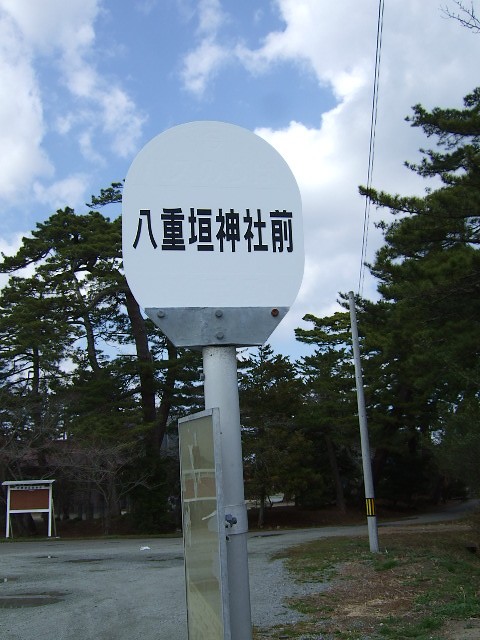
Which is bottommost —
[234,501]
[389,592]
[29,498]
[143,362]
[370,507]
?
[389,592]

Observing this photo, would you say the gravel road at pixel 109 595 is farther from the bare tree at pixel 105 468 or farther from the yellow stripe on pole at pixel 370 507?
the bare tree at pixel 105 468

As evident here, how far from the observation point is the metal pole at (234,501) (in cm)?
230

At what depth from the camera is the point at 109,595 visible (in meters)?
10.0

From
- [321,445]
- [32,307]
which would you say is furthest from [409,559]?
[321,445]

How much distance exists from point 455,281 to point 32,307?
666 inches

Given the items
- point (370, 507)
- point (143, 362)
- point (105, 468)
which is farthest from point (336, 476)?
point (370, 507)

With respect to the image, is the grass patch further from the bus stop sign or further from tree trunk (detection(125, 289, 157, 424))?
tree trunk (detection(125, 289, 157, 424))

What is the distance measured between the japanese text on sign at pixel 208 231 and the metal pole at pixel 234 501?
0.56m

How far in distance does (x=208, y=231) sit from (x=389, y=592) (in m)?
8.08

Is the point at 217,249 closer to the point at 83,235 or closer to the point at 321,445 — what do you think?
the point at 83,235

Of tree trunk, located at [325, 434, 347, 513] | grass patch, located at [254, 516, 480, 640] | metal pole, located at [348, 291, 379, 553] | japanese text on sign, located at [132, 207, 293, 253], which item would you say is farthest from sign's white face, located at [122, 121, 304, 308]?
tree trunk, located at [325, 434, 347, 513]

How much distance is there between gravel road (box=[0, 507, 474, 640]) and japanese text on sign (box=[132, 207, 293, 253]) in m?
5.52

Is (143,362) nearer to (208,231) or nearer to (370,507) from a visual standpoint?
(370,507)

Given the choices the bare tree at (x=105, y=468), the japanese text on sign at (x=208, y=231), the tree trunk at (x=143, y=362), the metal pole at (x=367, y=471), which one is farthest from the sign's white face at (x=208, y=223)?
the tree trunk at (x=143, y=362)
